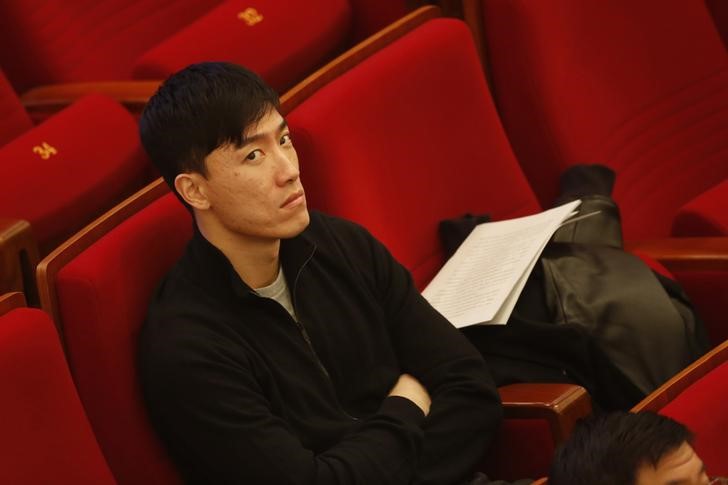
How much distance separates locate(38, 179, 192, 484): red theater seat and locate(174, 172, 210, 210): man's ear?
4 centimetres

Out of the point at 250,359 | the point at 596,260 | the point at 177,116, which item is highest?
the point at 177,116

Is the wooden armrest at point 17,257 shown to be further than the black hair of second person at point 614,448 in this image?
Yes

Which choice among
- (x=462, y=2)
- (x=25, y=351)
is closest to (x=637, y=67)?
(x=462, y=2)

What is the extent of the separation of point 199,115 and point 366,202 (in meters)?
0.21

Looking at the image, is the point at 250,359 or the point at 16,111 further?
the point at 16,111

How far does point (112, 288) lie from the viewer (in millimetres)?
736

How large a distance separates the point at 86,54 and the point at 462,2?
0.39 metres

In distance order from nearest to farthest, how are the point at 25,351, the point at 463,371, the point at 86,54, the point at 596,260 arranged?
the point at 25,351 → the point at 463,371 → the point at 596,260 → the point at 86,54

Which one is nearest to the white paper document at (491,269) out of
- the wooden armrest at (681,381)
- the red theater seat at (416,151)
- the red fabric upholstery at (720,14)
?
the red theater seat at (416,151)

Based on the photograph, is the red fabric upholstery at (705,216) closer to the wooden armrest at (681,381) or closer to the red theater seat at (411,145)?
the red theater seat at (411,145)

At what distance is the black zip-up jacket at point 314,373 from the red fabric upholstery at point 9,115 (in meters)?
0.42

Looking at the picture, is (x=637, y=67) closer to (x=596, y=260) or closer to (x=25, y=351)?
(x=596, y=260)

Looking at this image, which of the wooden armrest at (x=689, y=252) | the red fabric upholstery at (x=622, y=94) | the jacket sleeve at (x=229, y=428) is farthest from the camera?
the red fabric upholstery at (x=622, y=94)

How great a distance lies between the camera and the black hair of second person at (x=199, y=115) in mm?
742
